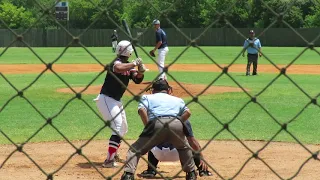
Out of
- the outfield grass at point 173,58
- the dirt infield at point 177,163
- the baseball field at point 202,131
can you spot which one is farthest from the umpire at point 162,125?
Result: the outfield grass at point 173,58

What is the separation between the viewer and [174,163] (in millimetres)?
8602

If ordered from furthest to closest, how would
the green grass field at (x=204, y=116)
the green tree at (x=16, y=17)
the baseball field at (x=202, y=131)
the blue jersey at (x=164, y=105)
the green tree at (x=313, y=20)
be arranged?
the green tree at (x=16, y=17)
the green tree at (x=313, y=20)
the green grass field at (x=204, y=116)
the blue jersey at (x=164, y=105)
the baseball field at (x=202, y=131)

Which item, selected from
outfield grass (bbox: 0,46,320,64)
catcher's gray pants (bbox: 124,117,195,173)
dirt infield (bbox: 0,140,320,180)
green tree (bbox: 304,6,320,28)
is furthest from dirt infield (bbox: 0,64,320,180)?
green tree (bbox: 304,6,320,28)

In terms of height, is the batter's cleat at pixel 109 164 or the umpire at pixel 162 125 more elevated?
the umpire at pixel 162 125

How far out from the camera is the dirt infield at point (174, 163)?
25.4 feet

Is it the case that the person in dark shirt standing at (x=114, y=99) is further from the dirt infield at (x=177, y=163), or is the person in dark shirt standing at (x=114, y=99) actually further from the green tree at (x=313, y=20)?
the green tree at (x=313, y=20)

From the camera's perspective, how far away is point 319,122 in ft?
38.4

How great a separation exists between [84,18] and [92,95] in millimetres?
51923

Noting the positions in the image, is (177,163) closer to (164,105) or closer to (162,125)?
(164,105)

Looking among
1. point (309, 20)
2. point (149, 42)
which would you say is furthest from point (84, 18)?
point (309, 20)

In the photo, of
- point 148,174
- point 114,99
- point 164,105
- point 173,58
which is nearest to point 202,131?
point 114,99

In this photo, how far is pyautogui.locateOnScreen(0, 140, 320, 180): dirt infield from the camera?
775 centimetres

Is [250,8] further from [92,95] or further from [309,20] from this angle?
[92,95]

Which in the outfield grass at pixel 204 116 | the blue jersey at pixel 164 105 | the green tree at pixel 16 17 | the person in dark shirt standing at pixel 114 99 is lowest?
the green tree at pixel 16 17
